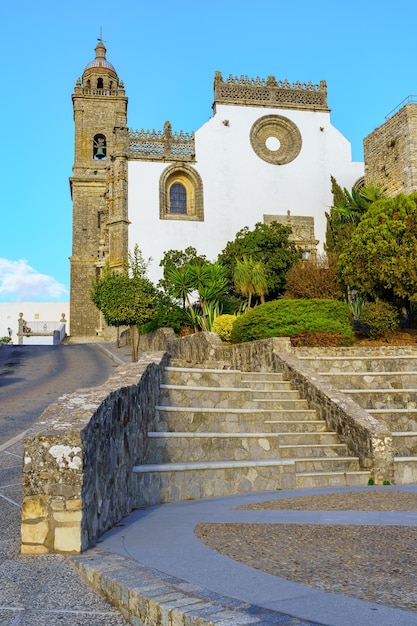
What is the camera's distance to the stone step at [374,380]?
1361cm

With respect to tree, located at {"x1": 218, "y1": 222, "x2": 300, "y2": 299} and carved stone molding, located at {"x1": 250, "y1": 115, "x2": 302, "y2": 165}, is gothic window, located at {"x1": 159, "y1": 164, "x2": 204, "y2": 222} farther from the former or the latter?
tree, located at {"x1": 218, "y1": 222, "x2": 300, "y2": 299}

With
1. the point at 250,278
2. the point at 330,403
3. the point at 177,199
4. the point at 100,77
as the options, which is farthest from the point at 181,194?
the point at 330,403

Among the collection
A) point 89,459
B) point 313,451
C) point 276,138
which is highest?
point 276,138

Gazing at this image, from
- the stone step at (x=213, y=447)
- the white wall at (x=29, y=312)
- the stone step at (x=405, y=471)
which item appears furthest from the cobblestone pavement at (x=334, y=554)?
the white wall at (x=29, y=312)

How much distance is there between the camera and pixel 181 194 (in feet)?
124

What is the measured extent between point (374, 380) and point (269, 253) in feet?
55.5

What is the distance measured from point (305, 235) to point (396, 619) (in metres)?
36.1

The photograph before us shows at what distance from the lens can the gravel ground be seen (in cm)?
328

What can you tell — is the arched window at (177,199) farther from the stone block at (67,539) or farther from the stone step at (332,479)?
the stone block at (67,539)

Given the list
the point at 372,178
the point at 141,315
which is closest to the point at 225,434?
the point at 141,315

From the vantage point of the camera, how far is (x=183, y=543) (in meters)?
4.45

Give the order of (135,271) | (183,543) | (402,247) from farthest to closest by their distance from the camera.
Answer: (135,271) < (402,247) < (183,543)

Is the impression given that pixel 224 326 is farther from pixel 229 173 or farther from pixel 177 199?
pixel 229 173

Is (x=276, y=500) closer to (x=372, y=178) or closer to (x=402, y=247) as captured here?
(x=402, y=247)
